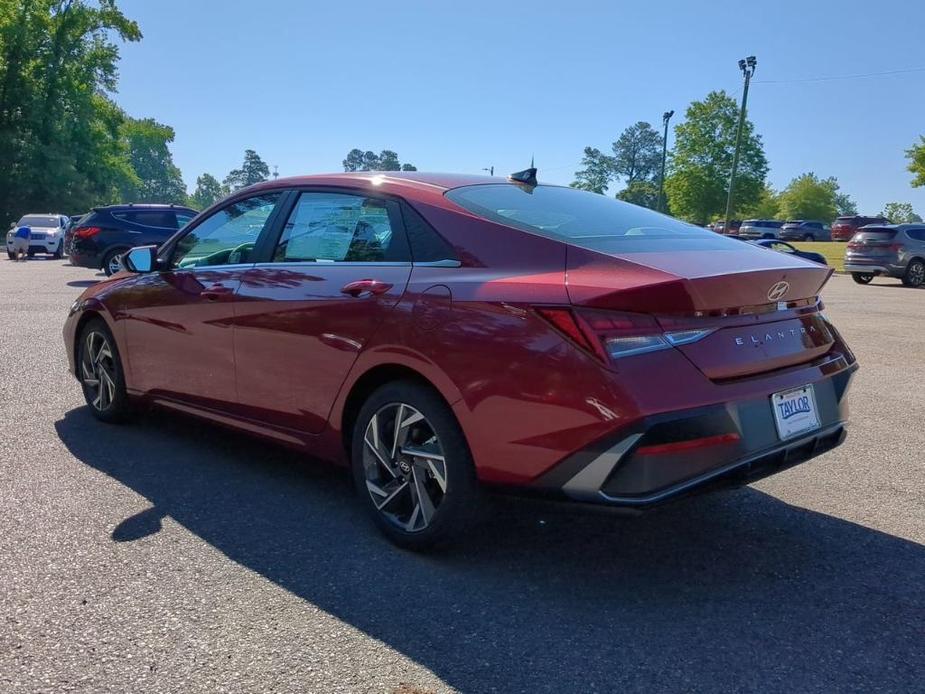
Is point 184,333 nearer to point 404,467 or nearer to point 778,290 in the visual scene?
point 404,467

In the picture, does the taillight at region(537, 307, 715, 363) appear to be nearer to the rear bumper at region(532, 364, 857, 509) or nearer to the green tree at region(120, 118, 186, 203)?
the rear bumper at region(532, 364, 857, 509)

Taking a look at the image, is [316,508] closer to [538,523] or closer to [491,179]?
[538,523]

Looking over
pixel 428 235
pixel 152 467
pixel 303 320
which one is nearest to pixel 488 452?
pixel 428 235

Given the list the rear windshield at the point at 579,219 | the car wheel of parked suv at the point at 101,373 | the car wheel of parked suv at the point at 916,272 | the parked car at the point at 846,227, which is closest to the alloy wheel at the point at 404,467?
the rear windshield at the point at 579,219

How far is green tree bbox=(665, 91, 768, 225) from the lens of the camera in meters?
69.5

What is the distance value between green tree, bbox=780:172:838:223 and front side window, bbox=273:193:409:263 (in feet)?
385

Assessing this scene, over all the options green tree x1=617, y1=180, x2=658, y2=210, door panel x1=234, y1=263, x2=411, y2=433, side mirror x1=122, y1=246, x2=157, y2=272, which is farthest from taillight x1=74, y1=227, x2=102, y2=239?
green tree x1=617, y1=180, x2=658, y2=210

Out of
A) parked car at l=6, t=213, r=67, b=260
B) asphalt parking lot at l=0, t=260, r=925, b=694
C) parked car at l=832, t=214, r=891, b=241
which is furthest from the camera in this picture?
parked car at l=832, t=214, r=891, b=241

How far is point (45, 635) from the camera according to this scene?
2662mm

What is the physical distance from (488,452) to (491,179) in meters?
1.59

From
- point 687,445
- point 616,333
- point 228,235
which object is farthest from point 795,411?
point 228,235

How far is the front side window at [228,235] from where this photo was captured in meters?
4.27

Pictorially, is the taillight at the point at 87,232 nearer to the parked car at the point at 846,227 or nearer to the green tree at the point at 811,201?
the parked car at the point at 846,227

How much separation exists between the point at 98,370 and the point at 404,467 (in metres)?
2.99
